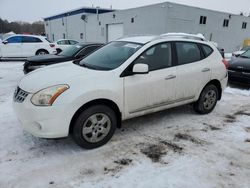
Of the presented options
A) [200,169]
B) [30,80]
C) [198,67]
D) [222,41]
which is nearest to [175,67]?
[198,67]

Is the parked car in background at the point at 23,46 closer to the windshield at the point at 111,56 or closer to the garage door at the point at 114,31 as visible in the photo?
the windshield at the point at 111,56

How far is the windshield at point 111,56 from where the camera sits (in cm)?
375

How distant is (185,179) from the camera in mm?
2791

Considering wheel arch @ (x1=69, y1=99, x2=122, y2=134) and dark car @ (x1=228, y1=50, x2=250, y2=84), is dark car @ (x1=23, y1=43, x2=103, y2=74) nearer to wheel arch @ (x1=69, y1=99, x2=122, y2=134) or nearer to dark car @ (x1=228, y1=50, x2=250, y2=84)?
wheel arch @ (x1=69, y1=99, x2=122, y2=134)

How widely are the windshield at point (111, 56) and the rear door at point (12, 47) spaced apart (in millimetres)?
11058

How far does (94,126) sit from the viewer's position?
336 centimetres

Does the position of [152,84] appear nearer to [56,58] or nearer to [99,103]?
[99,103]

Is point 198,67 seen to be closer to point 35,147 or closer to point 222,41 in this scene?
point 35,147

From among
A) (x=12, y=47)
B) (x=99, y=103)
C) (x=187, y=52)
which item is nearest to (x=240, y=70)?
(x=187, y=52)

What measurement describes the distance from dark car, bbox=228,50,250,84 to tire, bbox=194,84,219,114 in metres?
3.08

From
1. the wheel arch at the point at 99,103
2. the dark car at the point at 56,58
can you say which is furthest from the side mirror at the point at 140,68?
the dark car at the point at 56,58

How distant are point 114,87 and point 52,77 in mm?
929

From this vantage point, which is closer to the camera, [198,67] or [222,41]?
[198,67]

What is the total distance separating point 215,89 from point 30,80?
12.3ft
